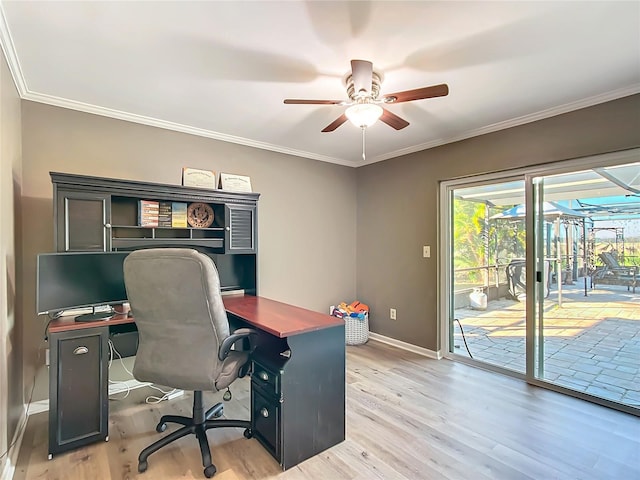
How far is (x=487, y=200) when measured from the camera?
3.40m

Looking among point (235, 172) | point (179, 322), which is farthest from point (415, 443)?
point (235, 172)

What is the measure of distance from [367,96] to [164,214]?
1.92 m

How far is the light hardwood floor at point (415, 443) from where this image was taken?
1.84 m

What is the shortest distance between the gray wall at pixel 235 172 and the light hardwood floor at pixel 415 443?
89 centimetres

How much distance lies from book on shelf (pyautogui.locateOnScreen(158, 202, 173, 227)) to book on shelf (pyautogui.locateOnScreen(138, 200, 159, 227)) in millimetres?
30

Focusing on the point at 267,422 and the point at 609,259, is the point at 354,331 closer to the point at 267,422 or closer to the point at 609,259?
the point at 267,422

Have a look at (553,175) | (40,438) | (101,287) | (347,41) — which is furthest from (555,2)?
(40,438)

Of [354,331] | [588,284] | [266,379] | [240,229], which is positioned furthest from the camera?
[354,331]

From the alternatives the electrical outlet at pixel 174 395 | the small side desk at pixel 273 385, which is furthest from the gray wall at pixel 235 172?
the electrical outlet at pixel 174 395

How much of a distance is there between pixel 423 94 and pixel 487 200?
1.92m

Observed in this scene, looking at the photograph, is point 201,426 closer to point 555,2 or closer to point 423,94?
point 423,94

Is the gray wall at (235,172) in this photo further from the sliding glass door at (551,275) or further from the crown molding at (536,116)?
the sliding glass door at (551,275)

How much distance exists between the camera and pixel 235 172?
3.49 m

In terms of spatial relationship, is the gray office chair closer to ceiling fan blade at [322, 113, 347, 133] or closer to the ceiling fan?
the ceiling fan
